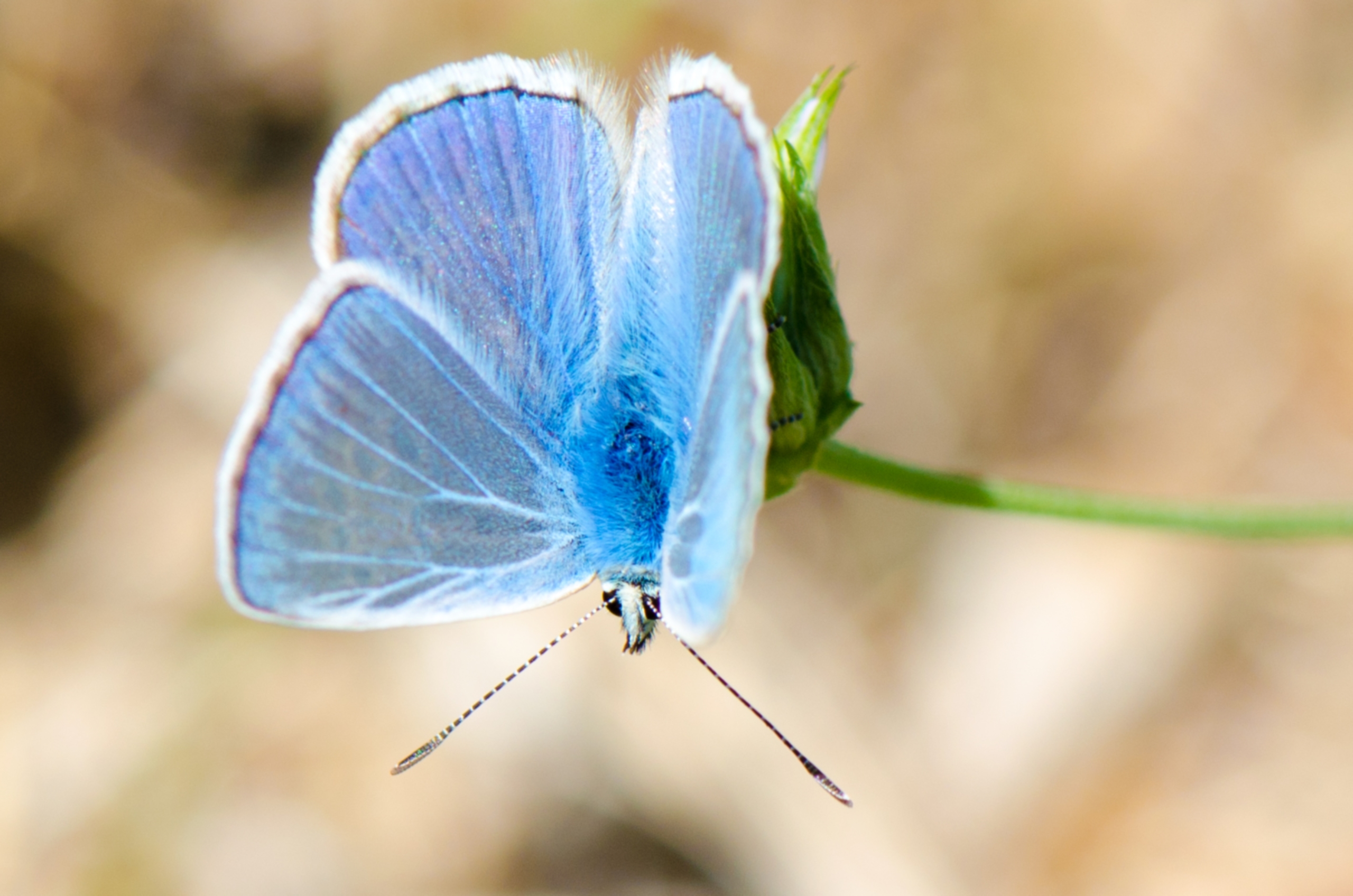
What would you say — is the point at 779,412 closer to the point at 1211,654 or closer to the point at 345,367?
the point at 345,367

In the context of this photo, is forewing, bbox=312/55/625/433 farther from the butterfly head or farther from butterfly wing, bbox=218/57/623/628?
the butterfly head

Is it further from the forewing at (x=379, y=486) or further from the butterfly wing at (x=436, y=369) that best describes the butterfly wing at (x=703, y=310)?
the forewing at (x=379, y=486)

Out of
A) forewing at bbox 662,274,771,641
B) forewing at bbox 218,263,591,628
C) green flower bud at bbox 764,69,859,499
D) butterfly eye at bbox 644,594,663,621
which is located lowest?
forewing at bbox 218,263,591,628

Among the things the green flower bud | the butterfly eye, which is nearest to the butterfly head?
the butterfly eye

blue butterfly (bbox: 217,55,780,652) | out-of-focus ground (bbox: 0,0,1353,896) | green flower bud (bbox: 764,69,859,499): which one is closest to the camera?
blue butterfly (bbox: 217,55,780,652)

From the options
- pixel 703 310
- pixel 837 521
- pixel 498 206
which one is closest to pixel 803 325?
pixel 703 310

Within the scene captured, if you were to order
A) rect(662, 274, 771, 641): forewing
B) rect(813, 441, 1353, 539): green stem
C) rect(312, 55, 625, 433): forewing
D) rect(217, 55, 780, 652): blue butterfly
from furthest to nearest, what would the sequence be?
1. rect(312, 55, 625, 433): forewing
2. rect(813, 441, 1353, 539): green stem
3. rect(217, 55, 780, 652): blue butterfly
4. rect(662, 274, 771, 641): forewing

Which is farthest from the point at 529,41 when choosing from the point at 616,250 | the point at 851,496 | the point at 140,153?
the point at 616,250

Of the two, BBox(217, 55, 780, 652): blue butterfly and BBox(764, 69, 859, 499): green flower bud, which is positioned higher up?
BBox(764, 69, 859, 499): green flower bud
